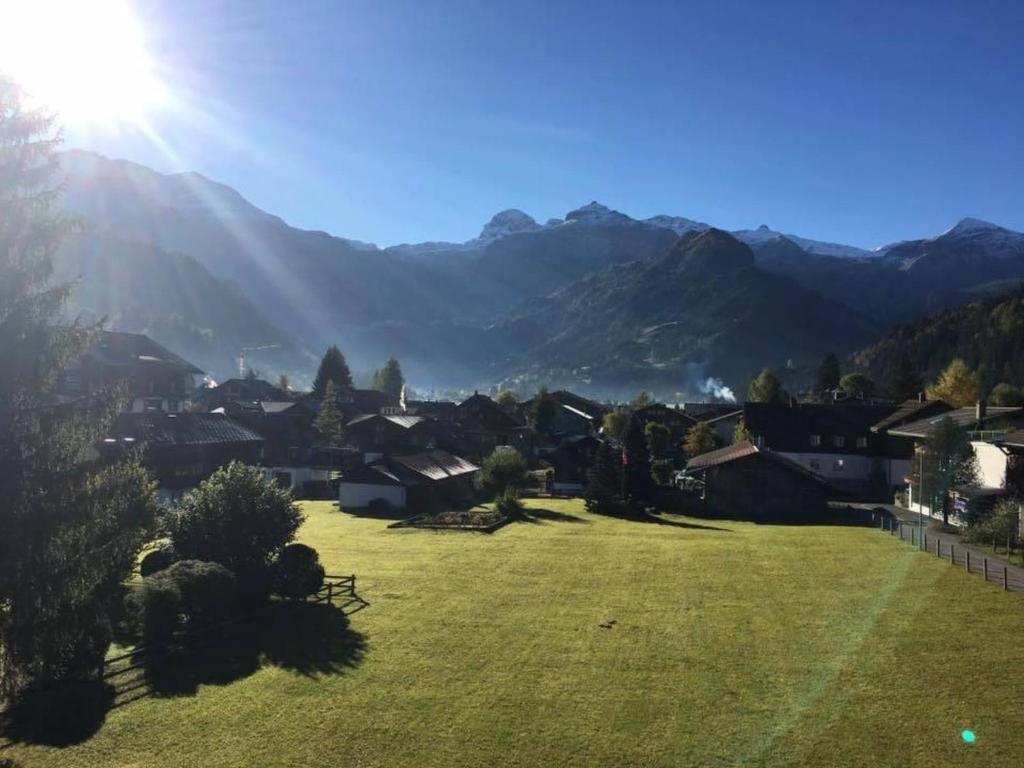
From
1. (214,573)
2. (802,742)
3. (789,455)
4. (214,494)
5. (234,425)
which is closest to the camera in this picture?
(802,742)

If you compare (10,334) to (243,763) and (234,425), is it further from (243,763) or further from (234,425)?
(234,425)

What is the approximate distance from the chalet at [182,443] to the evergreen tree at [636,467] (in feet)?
97.9

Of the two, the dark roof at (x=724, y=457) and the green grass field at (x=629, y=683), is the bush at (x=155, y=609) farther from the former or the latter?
the dark roof at (x=724, y=457)

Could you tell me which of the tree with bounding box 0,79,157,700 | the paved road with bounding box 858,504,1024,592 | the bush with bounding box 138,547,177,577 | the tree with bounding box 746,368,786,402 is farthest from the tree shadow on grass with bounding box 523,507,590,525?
the tree with bounding box 746,368,786,402

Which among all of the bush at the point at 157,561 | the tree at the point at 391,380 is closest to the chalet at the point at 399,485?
the bush at the point at 157,561

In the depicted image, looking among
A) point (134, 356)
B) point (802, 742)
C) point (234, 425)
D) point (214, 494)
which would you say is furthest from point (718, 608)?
point (134, 356)

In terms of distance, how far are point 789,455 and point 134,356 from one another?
78.2m

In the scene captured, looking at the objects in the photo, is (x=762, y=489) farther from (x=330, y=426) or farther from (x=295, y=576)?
(x=330, y=426)

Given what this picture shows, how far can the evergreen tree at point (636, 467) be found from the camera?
188 ft

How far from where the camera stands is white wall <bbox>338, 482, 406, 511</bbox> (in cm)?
5706

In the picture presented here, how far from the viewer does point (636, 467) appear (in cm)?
5800

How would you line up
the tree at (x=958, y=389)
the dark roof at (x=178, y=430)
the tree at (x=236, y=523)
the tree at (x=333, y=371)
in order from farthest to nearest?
the tree at (x=333, y=371)
the tree at (x=958, y=389)
the dark roof at (x=178, y=430)
the tree at (x=236, y=523)

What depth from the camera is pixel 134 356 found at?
299 feet

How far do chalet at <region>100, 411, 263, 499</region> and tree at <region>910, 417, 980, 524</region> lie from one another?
48.2 m
